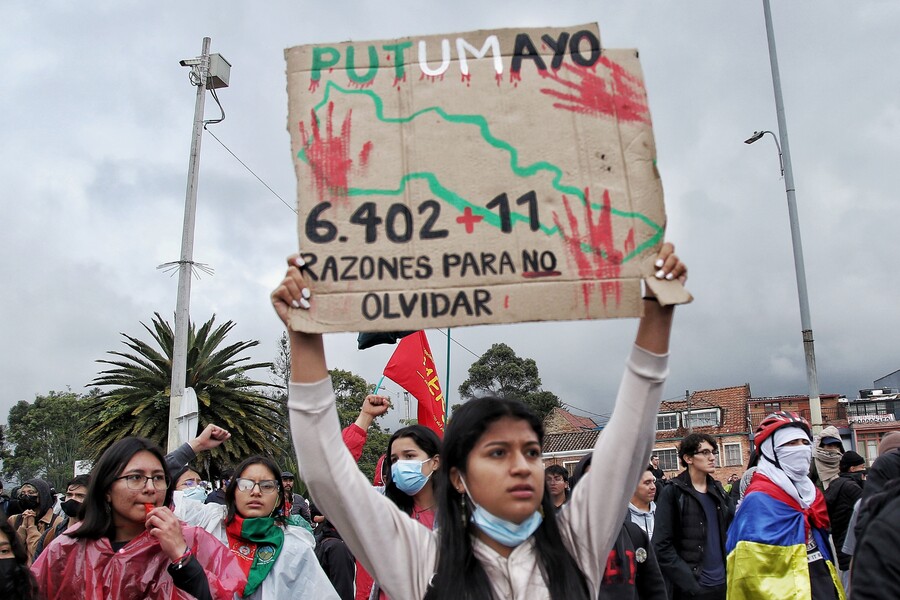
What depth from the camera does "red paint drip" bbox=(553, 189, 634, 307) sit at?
2.17 m

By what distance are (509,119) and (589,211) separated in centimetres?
37

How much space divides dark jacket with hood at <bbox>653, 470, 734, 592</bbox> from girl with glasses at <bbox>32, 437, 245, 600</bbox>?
357cm

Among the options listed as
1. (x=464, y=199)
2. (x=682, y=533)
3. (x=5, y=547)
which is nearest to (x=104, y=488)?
(x=5, y=547)

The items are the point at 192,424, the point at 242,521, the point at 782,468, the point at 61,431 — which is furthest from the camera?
the point at 61,431

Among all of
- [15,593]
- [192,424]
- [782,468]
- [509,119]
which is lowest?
[15,593]

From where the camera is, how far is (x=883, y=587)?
2047 millimetres

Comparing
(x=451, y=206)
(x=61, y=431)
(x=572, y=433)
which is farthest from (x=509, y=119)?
(x=61, y=431)

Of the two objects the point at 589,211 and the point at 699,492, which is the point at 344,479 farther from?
the point at 699,492

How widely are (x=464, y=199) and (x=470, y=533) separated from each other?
963 mm

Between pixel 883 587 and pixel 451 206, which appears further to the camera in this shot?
pixel 451 206

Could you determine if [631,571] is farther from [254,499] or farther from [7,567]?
[7,567]

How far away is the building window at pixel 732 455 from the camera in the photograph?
161ft

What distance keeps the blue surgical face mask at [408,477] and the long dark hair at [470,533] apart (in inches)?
80.4

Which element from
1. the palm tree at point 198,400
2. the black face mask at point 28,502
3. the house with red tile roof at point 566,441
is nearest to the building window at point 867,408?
the house with red tile roof at point 566,441
